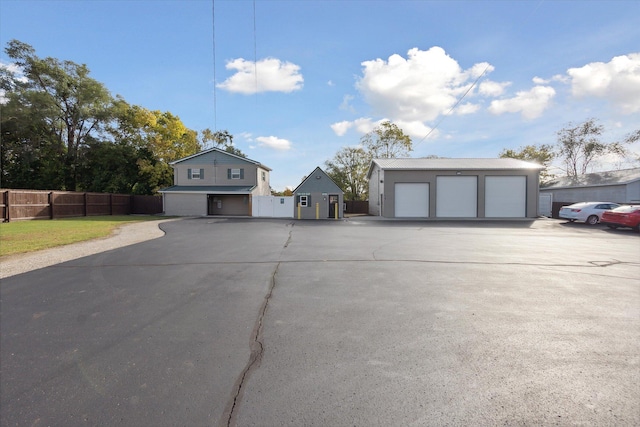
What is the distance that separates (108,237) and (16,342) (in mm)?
10488

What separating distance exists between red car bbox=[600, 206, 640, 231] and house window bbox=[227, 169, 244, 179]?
27931 mm

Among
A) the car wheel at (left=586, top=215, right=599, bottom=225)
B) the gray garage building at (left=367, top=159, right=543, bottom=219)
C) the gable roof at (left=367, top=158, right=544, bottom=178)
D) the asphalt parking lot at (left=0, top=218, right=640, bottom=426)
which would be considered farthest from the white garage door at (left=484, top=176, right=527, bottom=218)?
the asphalt parking lot at (left=0, top=218, right=640, bottom=426)

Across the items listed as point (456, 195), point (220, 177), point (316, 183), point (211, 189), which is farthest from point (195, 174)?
point (456, 195)

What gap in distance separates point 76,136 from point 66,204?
15.8 meters

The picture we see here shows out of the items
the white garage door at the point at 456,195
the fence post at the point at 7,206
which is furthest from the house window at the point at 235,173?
the white garage door at the point at 456,195

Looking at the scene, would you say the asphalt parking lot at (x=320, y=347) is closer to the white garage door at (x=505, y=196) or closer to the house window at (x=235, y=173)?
the white garage door at (x=505, y=196)

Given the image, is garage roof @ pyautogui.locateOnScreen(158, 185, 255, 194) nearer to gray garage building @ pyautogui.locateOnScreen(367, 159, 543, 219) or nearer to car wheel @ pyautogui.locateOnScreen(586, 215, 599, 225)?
gray garage building @ pyautogui.locateOnScreen(367, 159, 543, 219)

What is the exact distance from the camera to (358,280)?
5910 mm

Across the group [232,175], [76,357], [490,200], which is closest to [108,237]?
[76,357]

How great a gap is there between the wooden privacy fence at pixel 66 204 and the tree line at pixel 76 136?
153 inches

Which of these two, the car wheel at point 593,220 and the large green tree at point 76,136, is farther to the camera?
the large green tree at point 76,136

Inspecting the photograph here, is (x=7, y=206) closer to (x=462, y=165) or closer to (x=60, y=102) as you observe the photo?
(x=60, y=102)

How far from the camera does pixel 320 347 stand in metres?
3.26

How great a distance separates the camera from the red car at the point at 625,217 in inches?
581
